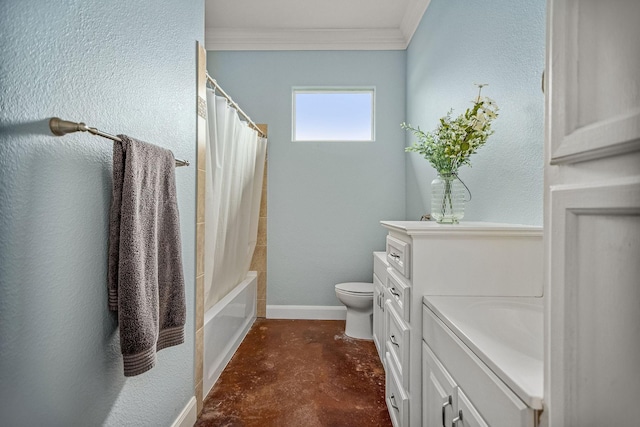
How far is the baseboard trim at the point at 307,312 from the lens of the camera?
3.25m

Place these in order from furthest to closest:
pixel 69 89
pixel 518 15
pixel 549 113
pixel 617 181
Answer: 1. pixel 518 15
2. pixel 69 89
3. pixel 549 113
4. pixel 617 181

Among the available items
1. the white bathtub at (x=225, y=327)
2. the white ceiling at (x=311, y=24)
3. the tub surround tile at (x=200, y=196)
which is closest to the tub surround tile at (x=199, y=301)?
the white bathtub at (x=225, y=327)

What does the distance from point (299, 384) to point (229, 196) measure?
1.30 metres

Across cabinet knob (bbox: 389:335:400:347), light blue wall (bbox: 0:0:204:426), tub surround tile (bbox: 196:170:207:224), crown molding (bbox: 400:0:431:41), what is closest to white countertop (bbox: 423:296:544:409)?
cabinet knob (bbox: 389:335:400:347)

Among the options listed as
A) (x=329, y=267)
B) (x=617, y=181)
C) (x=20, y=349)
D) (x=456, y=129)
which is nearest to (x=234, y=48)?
(x=329, y=267)

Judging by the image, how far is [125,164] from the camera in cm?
101

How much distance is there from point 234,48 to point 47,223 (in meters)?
2.91

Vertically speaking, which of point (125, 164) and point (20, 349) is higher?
point (125, 164)

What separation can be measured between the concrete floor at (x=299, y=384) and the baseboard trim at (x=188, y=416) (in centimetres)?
5

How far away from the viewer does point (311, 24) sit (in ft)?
10.1

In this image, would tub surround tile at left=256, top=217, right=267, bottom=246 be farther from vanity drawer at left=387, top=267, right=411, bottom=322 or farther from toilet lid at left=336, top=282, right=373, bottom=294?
vanity drawer at left=387, top=267, right=411, bottom=322

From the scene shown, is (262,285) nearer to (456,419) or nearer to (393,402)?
(393,402)

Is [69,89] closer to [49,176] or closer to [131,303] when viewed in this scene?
[49,176]

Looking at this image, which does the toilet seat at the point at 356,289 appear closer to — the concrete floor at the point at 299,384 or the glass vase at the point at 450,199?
the concrete floor at the point at 299,384
